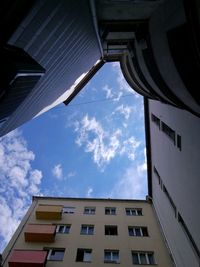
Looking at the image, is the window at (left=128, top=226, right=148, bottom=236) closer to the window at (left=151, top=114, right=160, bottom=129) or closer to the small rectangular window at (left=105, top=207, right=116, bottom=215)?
the small rectangular window at (left=105, top=207, right=116, bottom=215)

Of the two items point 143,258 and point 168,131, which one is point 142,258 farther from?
point 168,131

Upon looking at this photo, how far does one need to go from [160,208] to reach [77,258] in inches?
300

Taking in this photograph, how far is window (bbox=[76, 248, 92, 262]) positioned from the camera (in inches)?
569

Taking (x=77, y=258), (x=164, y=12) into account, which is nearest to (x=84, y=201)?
(x=77, y=258)

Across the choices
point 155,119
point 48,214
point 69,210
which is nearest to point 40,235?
point 48,214

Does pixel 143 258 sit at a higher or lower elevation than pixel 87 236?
lower

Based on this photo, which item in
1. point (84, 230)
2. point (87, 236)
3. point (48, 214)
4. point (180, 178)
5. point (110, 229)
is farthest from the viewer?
point (48, 214)

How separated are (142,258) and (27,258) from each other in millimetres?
Answer: 7238

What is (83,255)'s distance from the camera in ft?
48.6

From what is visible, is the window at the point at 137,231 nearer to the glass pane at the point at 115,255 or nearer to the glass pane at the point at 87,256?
the glass pane at the point at 115,255

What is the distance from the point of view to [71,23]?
7.54 metres

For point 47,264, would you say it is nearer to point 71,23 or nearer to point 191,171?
point 191,171

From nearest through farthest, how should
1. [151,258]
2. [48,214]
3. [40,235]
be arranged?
[151,258]
[40,235]
[48,214]

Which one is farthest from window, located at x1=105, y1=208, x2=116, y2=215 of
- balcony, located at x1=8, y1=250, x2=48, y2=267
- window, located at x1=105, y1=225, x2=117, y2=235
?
balcony, located at x1=8, y1=250, x2=48, y2=267
